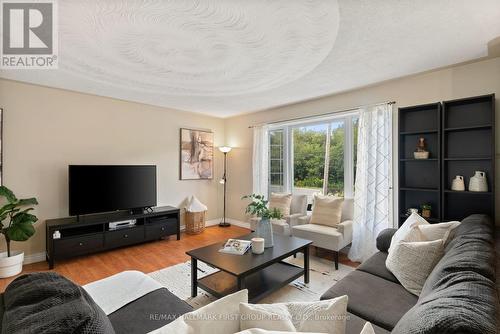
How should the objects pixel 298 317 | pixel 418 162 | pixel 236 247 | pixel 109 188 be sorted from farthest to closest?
pixel 109 188
pixel 418 162
pixel 236 247
pixel 298 317

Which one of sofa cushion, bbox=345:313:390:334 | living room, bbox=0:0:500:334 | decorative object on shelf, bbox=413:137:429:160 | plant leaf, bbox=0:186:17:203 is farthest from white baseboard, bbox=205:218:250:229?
sofa cushion, bbox=345:313:390:334

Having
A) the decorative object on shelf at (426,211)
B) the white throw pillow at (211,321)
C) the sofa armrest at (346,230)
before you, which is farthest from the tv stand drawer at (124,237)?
the decorative object on shelf at (426,211)

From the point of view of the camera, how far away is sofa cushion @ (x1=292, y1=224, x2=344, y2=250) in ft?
10.3

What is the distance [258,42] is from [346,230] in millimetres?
2569

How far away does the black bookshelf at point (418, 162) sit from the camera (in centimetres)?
288

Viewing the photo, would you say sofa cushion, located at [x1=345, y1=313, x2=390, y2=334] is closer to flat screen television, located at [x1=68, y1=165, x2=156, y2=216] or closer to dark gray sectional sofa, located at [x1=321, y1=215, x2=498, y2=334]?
dark gray sectional sofa, located at [x1=321, y1=215, x2=498, y2=334]

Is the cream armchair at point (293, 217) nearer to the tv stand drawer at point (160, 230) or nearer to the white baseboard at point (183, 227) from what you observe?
the white baseboard at point (183, 227)

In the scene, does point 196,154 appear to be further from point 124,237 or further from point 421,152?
point 421,152

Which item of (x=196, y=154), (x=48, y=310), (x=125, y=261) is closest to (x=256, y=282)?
(x=48, y=310)

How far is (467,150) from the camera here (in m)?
2.72

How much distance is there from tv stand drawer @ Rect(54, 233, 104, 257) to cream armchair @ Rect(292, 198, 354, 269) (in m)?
2.82

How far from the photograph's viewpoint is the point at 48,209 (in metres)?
3.45

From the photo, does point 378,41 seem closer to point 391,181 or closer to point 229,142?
point 391,181

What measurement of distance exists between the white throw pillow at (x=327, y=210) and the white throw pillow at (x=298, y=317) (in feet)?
9.05
